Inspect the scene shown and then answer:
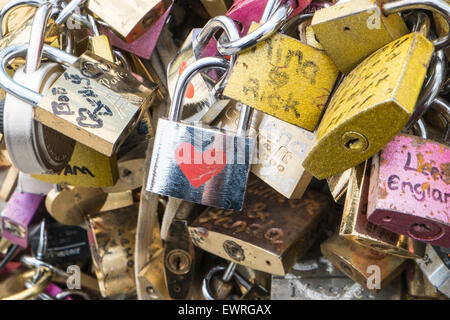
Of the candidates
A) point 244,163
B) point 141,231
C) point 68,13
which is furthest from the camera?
point 141,231

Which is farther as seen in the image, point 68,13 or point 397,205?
point 68,13

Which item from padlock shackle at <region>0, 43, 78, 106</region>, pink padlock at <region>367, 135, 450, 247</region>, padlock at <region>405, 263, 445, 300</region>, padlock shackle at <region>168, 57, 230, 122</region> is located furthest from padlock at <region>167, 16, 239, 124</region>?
padlock at <region>405, 263, 445, 300</region>

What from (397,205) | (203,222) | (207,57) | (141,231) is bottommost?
(141,231)

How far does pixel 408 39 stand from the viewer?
571mm

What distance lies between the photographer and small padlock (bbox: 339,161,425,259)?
64cm

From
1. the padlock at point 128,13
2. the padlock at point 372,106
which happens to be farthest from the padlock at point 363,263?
the padlock at point 128,13

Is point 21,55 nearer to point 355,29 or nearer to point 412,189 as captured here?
point 355,29

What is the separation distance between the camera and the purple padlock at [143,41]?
924 mm

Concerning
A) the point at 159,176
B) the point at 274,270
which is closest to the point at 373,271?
the point at 274,270

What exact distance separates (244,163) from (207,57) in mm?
→ 188

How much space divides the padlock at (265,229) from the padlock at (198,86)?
0.68 ft

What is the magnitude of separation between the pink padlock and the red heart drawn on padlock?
246 mm

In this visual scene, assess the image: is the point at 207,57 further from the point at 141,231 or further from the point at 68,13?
the point at 141,231

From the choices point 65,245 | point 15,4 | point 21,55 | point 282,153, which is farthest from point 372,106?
point 65,245
